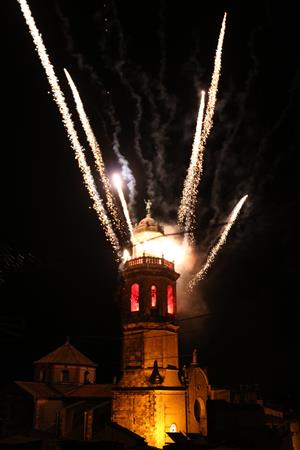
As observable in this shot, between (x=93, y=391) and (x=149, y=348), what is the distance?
38.2 ft

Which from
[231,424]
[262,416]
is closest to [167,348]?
[231,424]

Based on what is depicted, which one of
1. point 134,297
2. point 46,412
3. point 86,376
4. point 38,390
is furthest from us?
point 86,376

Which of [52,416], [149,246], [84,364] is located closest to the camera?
[149,246]

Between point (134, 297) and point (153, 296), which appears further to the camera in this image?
point (134, 297)

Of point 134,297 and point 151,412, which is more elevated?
point 134,297

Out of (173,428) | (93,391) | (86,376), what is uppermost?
(86,376)

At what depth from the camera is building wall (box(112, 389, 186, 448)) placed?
2509 centimetres

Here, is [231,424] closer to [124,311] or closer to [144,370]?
[144,370]

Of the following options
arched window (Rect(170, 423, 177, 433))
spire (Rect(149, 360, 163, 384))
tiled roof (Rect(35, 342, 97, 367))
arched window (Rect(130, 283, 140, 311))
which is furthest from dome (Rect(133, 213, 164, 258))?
tiled roof (Rect(35, 342, 97, 367))

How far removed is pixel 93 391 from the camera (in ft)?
117

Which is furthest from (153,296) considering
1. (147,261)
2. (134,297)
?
(147,261)

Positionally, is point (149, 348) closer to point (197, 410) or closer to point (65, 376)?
point (197, 410)

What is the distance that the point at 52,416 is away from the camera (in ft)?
122

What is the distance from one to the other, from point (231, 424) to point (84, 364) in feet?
65.1
